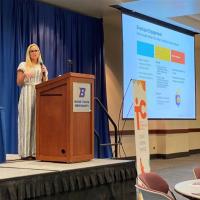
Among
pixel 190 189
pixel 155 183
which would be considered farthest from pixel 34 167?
pixel 190 189

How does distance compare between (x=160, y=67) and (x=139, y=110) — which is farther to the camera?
(x=160, y=67)

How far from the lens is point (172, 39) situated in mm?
8984

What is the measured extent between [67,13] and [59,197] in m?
5.23

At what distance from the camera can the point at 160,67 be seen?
27.9 ft

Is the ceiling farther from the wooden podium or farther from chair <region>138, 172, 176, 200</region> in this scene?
chair <region>138, 172, 176, 200</region>

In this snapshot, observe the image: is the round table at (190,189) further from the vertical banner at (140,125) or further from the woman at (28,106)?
the woman at (28,106)

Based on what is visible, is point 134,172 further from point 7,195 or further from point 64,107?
point 7,195

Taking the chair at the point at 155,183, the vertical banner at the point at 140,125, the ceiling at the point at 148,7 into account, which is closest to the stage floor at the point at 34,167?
the vertical banner at the point at 140,125

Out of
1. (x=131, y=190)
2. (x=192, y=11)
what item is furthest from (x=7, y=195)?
(x=192, y=11)

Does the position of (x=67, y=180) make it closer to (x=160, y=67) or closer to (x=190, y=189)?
(x=190, y=189)

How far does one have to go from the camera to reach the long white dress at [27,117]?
4.41 m

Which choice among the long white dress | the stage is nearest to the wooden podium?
the stage

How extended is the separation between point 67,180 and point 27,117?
1.08m

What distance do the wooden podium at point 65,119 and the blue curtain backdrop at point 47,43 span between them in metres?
2.80
